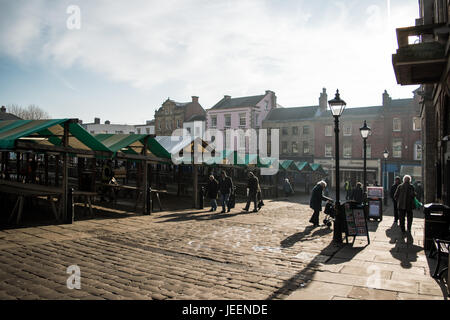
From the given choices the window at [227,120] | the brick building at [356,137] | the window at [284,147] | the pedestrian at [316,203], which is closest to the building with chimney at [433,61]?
the pedestrian at [316,203]

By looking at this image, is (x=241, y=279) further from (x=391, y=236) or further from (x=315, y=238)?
(x=391, y=236)

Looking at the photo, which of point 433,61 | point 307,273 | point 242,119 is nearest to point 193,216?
point 307,273

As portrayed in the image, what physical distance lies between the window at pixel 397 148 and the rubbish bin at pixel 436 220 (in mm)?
32588

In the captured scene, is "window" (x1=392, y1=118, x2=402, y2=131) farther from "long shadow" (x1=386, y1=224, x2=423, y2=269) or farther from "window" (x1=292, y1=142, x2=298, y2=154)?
"long shadow" (x1=386, y1=224, x2=423, y2=269)

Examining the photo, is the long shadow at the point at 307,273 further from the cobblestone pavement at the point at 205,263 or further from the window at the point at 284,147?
the window at the point at 284,147

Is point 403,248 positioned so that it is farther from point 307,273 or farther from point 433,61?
point 433,61

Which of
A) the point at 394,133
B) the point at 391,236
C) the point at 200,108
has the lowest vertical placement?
the point at 391,236

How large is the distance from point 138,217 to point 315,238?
6.21 m

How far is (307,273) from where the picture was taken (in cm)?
603

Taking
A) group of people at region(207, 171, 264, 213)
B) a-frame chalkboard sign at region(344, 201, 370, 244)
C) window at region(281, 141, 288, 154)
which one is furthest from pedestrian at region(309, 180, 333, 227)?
window at region(281, 141, 288, 154)

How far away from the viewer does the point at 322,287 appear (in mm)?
5266

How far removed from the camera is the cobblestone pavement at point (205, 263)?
4.98 metres

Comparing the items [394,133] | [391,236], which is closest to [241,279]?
[391,236]
